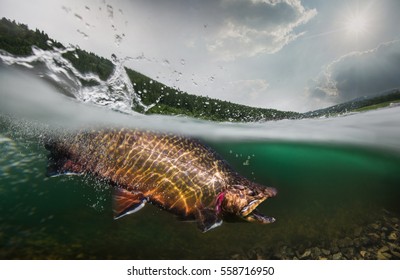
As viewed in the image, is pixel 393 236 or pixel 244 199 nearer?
pixel 244 199

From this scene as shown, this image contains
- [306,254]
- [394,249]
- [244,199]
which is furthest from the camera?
[394,249]

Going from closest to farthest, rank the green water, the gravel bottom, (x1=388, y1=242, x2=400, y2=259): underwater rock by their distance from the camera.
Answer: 1. the green water
2. the gravel bottom
3. (x1=388, y1=242, x2=400, y2=259): underwater rock

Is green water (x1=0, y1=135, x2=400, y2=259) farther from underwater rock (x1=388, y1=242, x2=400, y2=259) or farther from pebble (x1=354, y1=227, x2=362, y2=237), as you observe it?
underwater rock (x1=388, y1=242, x2=400, y2=259)

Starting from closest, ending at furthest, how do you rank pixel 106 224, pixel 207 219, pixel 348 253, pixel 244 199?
1. pixel 207 219
2. pixel 244 199
3. pixel 106 224
4. pixel 348 253

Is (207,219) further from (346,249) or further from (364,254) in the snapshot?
(364,254)

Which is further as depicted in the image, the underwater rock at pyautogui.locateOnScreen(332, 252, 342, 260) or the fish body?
the underwater rock at pyautogui.locateOnScreen(332, 252, 342, 260)

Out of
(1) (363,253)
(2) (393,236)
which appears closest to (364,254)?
(1) (363,253)

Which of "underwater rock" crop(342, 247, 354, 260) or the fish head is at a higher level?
the fish head

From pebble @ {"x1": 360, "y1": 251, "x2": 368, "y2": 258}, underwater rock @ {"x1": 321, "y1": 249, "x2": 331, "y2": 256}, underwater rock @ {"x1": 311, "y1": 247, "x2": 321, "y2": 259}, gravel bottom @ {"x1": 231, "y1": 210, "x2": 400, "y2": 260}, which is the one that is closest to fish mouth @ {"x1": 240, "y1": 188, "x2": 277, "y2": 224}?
gravel bottom @ {"x1": 231, "y1": 210, "x2": 400, "y2": 260}
